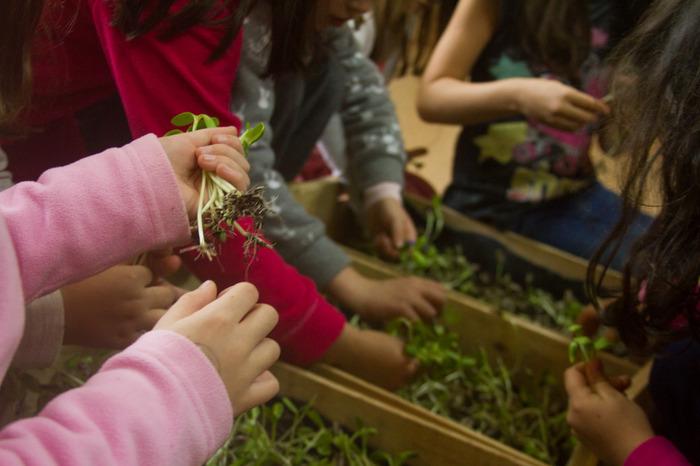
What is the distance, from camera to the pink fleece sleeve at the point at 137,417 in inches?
17.0

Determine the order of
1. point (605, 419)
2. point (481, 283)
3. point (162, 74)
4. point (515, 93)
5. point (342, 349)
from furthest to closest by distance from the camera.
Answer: point (481, 283), point (515, 93), point (342, 349), point (605, 419), point (162, 74)

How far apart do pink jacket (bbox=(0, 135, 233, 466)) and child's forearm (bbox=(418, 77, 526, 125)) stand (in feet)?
2.57

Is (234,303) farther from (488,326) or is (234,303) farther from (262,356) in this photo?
(488,326)

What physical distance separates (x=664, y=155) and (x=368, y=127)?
0.72 meters

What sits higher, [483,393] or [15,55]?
[15,55]

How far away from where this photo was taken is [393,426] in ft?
2.82

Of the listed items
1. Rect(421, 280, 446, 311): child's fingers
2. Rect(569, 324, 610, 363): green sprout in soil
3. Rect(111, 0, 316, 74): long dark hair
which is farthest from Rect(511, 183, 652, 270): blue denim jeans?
Rect(111, 0, 316, 74): long dark hair

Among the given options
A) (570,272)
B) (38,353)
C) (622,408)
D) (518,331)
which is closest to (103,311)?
(38,353)

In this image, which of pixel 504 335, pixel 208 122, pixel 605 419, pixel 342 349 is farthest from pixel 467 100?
pixel 208 122

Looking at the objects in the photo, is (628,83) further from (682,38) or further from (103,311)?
(103,311)

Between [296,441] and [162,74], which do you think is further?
[296,441]

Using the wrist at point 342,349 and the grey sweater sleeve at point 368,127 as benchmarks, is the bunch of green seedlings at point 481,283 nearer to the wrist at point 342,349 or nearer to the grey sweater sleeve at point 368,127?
the grey sweater sleeve at point 368,127

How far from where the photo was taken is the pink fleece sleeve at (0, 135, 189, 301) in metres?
0.49

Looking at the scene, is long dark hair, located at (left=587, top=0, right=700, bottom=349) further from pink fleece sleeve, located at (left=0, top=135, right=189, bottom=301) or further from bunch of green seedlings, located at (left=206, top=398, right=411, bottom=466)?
pink fleece sleeve, located at (left=0, top=135, right=189, bottom=301)
